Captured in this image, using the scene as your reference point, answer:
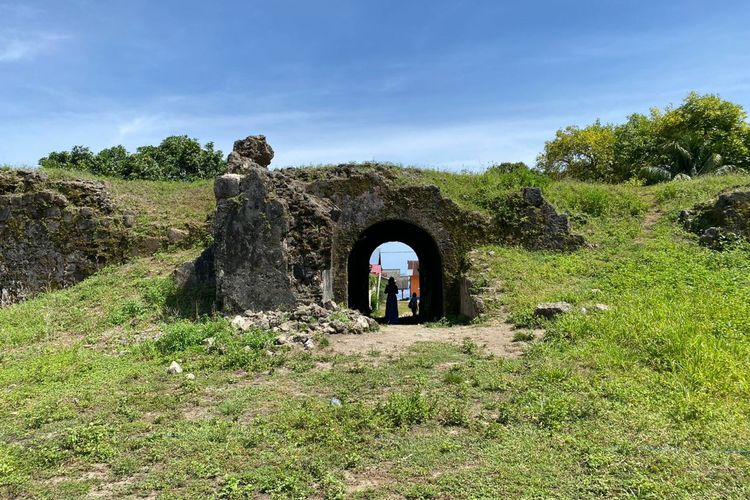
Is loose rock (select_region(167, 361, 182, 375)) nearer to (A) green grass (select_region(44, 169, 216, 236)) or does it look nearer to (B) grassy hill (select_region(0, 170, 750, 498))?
Result: (B) grassy hill (select_region(0, 170, 750, 498))

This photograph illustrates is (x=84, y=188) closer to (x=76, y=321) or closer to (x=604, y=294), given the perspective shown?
(x=76, y=321)

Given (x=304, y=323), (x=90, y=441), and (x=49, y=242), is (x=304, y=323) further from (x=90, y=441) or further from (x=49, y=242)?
(x=49, y=242)

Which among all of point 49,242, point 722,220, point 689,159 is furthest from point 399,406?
point 689,159

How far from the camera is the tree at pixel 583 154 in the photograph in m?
31.0

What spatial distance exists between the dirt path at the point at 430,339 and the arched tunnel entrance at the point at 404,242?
180 inches

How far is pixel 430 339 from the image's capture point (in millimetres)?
8898

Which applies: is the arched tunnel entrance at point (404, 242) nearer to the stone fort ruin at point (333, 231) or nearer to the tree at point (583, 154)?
the stone fort ruin at point (333, 231)

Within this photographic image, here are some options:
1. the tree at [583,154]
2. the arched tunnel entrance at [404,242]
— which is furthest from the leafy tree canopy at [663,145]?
the arched tunnel entrance at [404,242]

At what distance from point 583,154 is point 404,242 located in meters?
20.4

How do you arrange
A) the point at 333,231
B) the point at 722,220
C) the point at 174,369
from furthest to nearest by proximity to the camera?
the point at 722,220
the point at 333,231
the point at 174,369

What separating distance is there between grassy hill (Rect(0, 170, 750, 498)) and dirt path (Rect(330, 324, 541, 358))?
12.2 inches

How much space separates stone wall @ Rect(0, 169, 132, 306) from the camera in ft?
44.8

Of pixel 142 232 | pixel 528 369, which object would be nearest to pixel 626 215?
pixel 528 369

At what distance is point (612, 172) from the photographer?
99.4 ft
